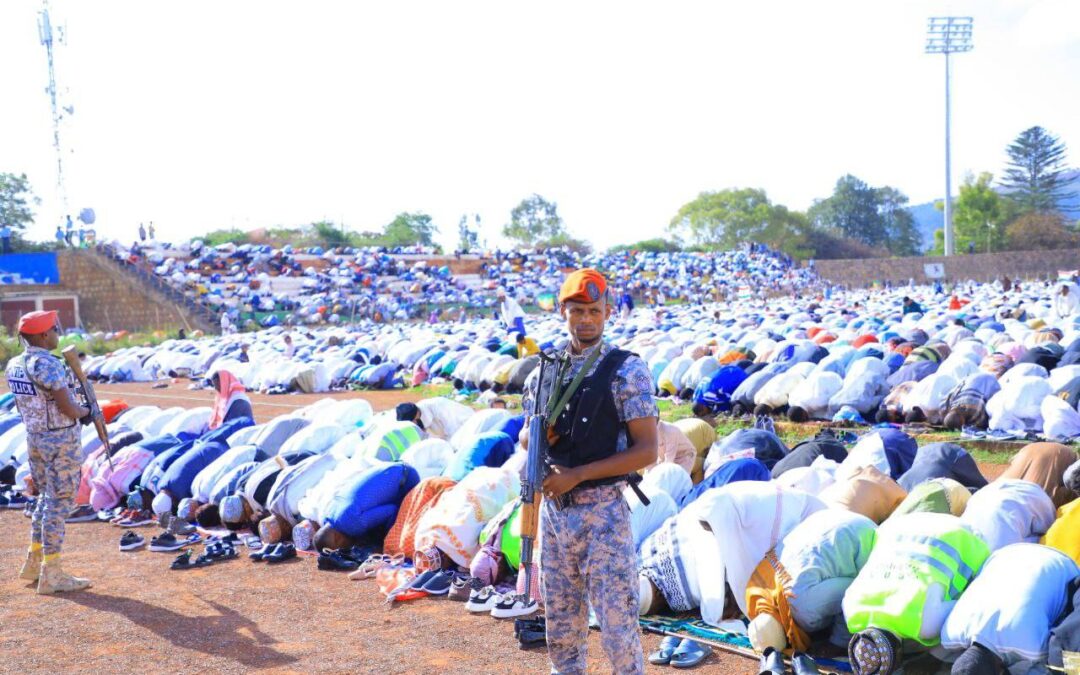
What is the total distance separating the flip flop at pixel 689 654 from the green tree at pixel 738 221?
76.9 m

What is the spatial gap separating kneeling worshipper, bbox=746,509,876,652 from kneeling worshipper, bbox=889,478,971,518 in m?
0.37

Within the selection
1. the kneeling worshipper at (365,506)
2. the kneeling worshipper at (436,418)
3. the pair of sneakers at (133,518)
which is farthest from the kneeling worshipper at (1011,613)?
the pair of sneakers at (133,518)

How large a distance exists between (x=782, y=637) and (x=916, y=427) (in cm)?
731

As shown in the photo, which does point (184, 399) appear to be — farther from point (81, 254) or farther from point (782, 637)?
point (81, 254)

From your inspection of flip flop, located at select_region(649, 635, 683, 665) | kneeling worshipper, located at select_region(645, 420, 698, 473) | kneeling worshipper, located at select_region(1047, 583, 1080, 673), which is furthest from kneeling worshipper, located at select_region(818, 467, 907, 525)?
kneeling worshipper, located at select_region(645, 420, 698, 473)

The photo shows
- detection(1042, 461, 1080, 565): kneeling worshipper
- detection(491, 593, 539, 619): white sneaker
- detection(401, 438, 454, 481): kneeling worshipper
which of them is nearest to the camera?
detection(1042, 461, 1080, 565): kneeling worshipper

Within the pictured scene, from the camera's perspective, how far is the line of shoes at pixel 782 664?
4078mm

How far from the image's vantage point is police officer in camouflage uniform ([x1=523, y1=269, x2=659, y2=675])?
3.04 meters

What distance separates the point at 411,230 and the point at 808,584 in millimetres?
78074

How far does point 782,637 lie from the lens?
436cm

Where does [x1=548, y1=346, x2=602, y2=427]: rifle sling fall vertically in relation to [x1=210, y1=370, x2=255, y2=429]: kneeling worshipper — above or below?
above

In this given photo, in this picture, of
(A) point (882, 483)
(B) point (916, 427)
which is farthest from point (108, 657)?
(B) point (916, 427)

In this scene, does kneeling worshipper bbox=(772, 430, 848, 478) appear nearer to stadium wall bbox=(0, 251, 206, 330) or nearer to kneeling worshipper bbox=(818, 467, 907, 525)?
kneeling worshipper bbox=(818, 467, 907, 525)

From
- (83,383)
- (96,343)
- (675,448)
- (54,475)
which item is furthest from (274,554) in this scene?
(96,343)
